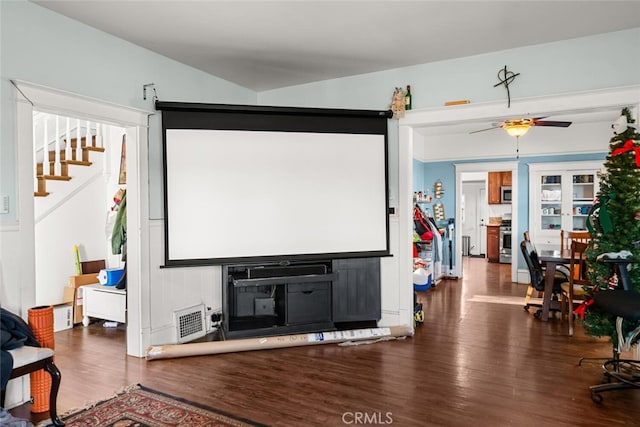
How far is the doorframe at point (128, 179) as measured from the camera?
2.74 meters

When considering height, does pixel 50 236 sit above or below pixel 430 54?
below

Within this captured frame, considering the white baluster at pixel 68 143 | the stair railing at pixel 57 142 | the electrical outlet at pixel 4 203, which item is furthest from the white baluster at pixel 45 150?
the electrical outlet at pixel 4 203

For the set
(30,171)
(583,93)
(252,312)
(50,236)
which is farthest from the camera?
(50,236)

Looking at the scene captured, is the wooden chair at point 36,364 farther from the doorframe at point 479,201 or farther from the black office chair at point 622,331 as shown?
the doorframe at point 479,201

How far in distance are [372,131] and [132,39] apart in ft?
7.71

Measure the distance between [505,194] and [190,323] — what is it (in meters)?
8.72

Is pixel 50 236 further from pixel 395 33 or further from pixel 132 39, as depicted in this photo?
pixel 395 33

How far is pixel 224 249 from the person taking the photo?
3832 millimetres

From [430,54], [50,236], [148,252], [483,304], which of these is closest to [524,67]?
[430,54]

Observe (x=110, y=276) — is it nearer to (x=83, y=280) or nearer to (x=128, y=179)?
(x=83, y=280)

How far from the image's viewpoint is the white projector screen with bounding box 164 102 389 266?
146 inches

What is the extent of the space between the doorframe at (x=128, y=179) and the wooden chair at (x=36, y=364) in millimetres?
476

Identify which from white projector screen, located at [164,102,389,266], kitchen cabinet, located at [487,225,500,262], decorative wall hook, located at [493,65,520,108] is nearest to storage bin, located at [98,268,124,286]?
white projector screen, located at [164,102,389,266]

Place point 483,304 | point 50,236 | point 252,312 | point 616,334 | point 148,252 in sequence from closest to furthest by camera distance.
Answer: point 616,334 < point 148,252 < point 252,312 < point 50,236 < point 483,304
